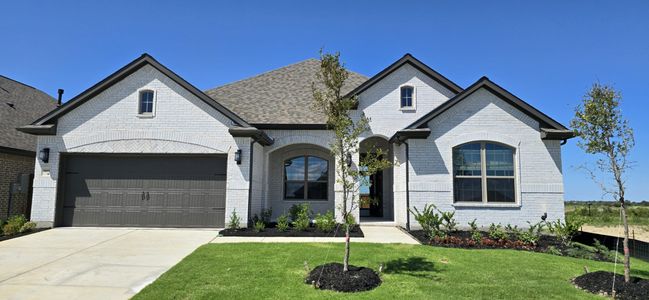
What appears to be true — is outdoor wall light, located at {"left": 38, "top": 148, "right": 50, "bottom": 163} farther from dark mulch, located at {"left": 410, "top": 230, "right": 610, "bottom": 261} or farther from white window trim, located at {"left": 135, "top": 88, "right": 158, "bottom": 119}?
dark mulch, located at {"left": 410, "top": 230, "right": 610, "bottom": 261}

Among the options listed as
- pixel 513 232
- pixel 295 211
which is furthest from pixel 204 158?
pixel 513 232

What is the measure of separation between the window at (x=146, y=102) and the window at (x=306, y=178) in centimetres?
556

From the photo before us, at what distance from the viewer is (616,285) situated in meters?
6.38

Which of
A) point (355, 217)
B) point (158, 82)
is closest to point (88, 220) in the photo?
point (158, 82)

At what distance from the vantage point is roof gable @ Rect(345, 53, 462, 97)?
47.3 ft

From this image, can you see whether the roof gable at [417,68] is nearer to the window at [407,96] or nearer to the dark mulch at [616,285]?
the window at [407,96]

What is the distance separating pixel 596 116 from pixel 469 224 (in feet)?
19.8

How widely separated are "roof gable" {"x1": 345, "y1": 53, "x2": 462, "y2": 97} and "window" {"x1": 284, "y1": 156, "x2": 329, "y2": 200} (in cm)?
340

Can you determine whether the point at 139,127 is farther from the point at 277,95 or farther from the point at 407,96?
the point at 407,96

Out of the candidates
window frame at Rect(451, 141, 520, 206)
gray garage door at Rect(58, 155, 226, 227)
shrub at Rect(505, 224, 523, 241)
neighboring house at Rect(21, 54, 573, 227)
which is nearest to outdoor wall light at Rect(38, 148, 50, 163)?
neighboring house at Rect(21, 54, 573, 227)

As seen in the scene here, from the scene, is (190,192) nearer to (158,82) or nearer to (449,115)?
(158,82)

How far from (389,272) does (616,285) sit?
3.84m

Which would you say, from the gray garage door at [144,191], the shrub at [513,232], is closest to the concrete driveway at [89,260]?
the gray garage door at [144,191]

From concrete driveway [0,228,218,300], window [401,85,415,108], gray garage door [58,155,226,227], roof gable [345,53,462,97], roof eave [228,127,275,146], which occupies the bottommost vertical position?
concrete driveway [0,228,218,300]
